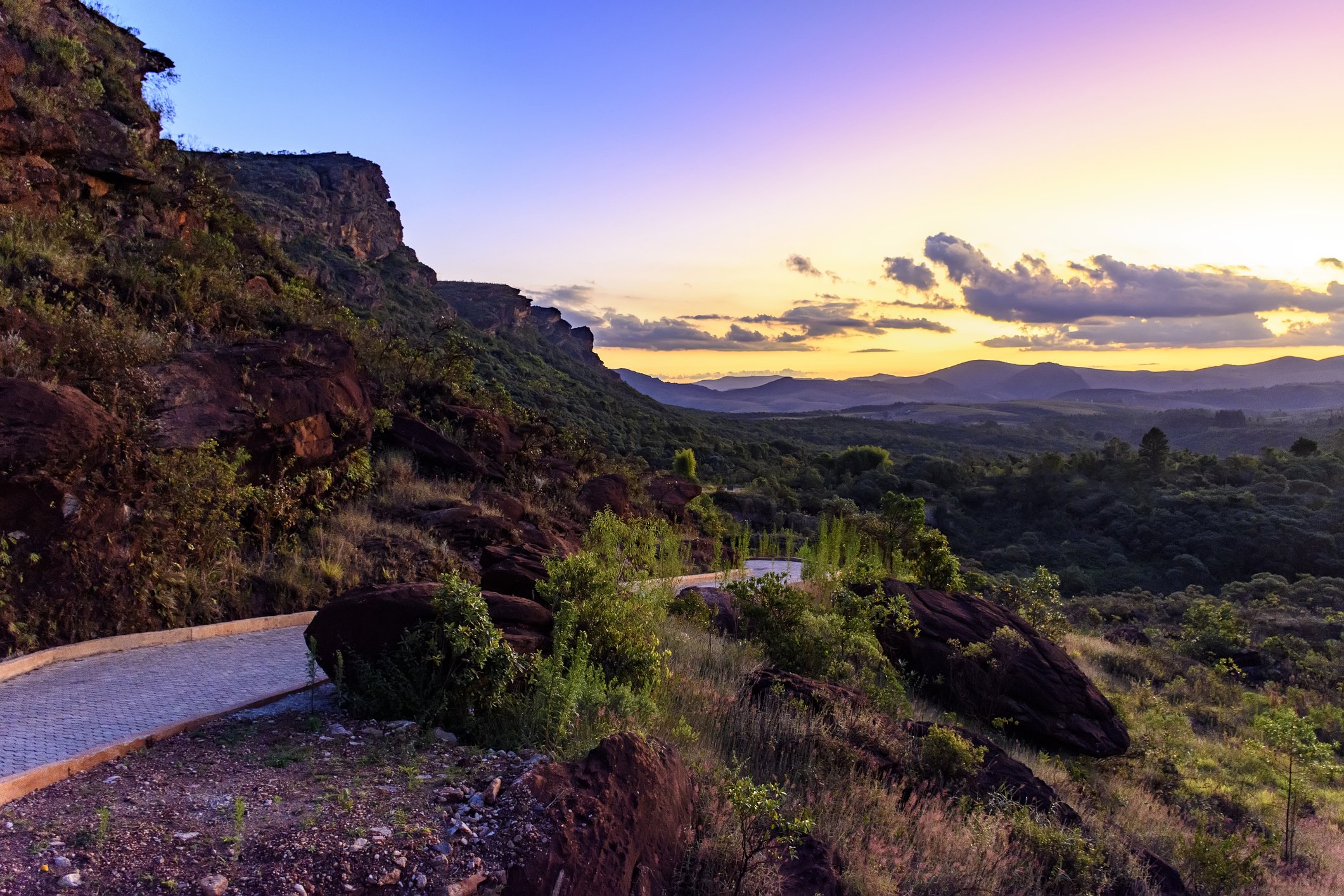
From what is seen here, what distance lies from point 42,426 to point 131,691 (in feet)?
8.55

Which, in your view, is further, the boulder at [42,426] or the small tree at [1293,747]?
the small tree at [1293,747]

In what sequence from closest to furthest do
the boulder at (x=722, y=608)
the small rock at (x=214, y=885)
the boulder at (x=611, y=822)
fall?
the small rock at (x=214, y=885)
the boulder at (x=611, y=822)
the boulder at (x=722, y=608)

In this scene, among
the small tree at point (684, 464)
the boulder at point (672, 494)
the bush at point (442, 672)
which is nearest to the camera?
the bush at point (442, 672)

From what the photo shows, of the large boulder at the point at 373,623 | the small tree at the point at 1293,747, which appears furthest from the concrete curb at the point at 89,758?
the small tree at the point at 1293,747

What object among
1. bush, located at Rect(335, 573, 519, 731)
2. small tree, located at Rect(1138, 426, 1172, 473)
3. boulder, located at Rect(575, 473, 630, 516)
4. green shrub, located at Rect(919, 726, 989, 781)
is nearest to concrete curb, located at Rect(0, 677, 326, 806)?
bush, located at Rect(335, 573, 519, 731)

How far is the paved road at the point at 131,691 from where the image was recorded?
4602 millimetres

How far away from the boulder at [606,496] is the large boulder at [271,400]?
4.14 metres

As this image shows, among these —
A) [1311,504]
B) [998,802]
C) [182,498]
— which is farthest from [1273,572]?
[182,498]

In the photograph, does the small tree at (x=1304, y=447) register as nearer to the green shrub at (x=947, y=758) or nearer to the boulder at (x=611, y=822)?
the green shrub at (x=947, y=758)

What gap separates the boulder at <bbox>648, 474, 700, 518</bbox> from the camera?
643 inches

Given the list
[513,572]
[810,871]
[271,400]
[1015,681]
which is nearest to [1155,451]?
[1015,681]

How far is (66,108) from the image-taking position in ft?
40.3

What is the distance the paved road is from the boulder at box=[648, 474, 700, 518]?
949 cm

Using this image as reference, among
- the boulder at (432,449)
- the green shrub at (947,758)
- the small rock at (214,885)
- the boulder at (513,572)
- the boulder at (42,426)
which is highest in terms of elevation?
the boulder at (42,426)
